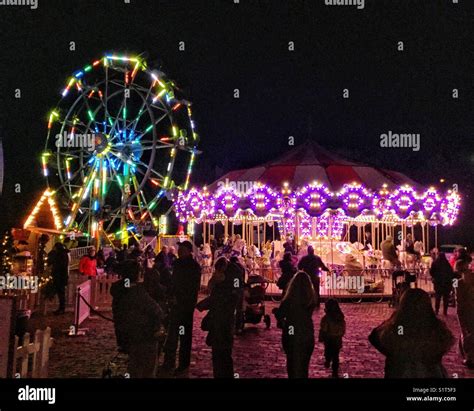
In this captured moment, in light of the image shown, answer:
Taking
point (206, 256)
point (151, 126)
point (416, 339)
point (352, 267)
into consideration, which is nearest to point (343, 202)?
point (352, 267)

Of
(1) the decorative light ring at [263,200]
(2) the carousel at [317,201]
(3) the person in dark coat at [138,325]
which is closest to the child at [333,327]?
(3) the person in dark coat at [138,325]

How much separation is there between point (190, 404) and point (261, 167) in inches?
540

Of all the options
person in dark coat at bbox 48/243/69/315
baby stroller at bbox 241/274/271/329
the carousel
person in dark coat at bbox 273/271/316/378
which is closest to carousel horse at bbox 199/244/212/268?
the carousel

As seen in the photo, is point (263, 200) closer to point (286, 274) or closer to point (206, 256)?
point (206, 256)

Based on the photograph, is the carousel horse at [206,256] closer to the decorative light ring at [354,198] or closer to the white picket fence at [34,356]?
the decorative light ring at [354,198]

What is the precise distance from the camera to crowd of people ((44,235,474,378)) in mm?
3840

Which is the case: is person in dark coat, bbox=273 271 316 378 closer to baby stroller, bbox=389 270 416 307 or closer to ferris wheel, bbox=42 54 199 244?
baby stroller, bbox=389 270 416 307

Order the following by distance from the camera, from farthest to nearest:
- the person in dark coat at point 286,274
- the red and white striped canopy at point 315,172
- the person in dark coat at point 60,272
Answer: the red and white striped canopy at point 315,172
the person in dark coat at point 60,272
the person in dark coat at point 286,274

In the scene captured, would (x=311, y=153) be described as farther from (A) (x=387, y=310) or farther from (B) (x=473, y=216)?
(B) (x=473, y=216)

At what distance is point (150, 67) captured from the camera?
20.5 m

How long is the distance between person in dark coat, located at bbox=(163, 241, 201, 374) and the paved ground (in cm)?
28

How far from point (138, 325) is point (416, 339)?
237cm

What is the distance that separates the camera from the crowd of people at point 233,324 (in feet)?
12.6

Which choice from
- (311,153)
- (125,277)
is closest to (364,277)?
(311,153)
